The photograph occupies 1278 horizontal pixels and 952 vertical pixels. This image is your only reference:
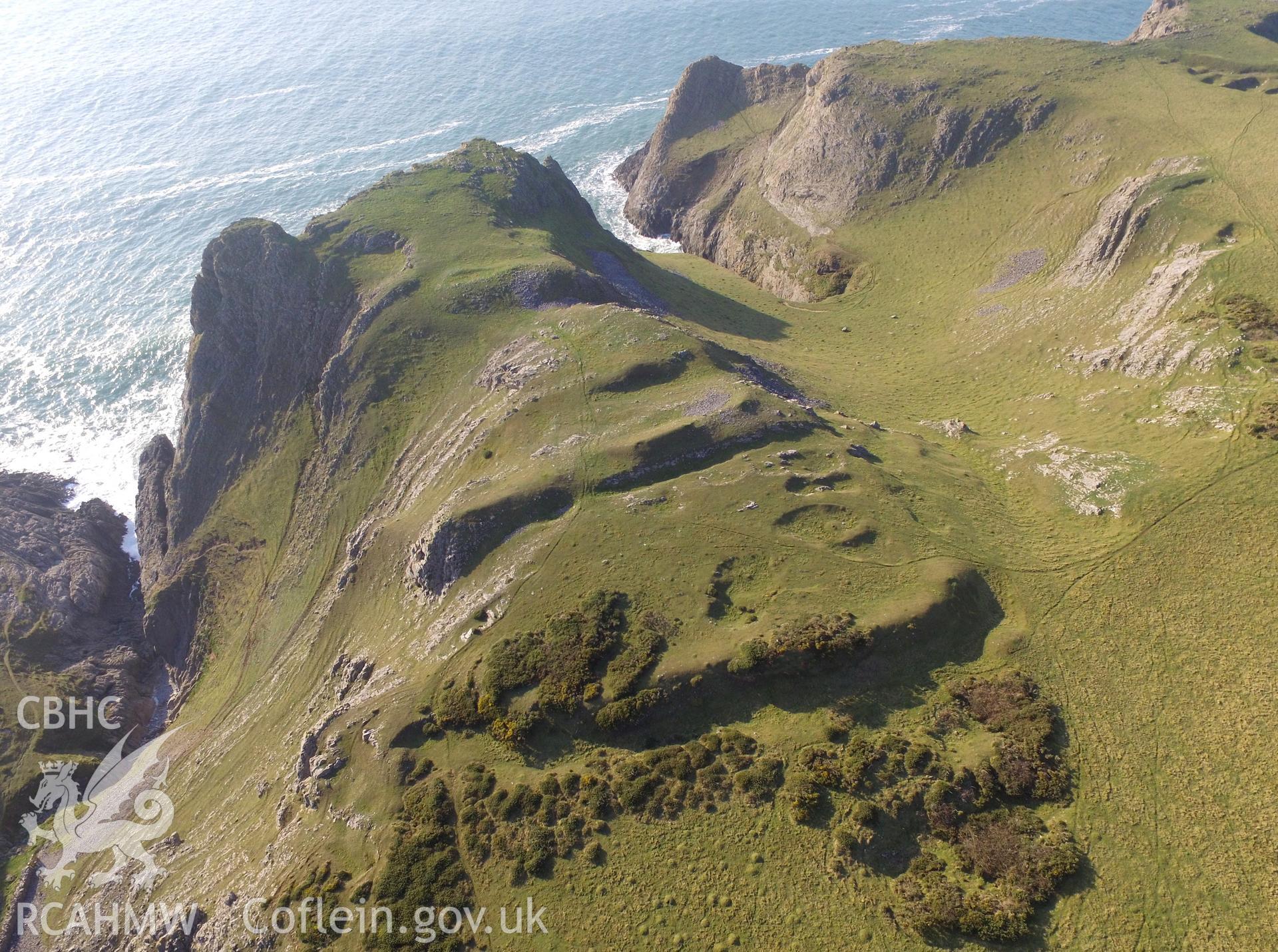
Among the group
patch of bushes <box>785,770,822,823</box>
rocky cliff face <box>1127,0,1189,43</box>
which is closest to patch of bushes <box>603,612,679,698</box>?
patch of bushes <box>785,770,822,823</box>

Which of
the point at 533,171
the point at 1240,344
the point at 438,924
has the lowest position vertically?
the point at 438,924

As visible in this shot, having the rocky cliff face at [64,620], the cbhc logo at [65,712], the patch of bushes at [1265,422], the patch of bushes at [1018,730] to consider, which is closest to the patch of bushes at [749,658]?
the patch of bushes at [1018,730]

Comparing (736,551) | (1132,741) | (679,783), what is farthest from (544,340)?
(1132,741)

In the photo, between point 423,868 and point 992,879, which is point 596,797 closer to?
point 423,868

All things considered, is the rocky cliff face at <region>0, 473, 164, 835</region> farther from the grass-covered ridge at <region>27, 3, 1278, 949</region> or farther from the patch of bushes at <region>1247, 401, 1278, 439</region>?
the patch of bushes at <region>1247, 401, 1278, 439</region>

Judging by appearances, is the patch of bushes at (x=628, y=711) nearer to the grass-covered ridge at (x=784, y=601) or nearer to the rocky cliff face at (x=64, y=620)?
the grass-covered ridge at (x=784, y=601)

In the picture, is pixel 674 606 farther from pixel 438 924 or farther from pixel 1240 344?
pixel 1240 344

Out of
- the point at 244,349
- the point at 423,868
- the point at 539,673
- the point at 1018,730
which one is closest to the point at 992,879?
the point at 1018,730
